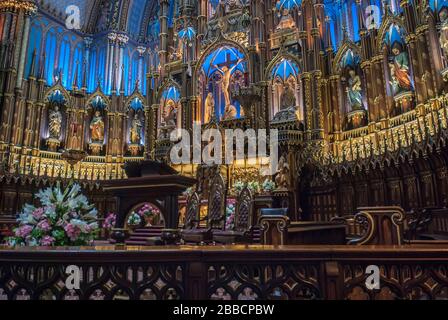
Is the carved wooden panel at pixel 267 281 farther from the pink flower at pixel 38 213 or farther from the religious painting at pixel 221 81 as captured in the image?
the religious painting at pixel 221 81

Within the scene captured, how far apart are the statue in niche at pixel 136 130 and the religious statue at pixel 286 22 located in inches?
428

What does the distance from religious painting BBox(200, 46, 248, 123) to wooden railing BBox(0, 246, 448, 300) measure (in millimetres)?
15568

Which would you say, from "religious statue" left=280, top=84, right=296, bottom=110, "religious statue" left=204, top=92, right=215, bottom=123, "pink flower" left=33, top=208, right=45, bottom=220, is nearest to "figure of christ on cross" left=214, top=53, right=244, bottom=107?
"religious statue" left=204, top=92, right=215, bottom=123

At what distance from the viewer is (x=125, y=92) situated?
73.4ft

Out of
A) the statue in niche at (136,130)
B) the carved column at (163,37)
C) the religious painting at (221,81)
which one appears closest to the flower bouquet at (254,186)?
the religious painting at (221,81)

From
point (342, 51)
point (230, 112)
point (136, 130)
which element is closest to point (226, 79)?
point (230, 112)

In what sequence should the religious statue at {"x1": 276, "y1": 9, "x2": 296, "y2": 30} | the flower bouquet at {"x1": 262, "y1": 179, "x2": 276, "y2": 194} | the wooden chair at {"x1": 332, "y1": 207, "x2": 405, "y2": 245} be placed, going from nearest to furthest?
the wooden chair at {"x1": 332, "y1": 207, "x2": 405, "y2": 245}, the flower bouquet at {"x1": 262, "y1": 179, "x2": 276, "y2": 194}, the religious statue at {"x1": 276, "y1": 9, "x2": 296, "y2": 30}

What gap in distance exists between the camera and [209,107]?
18.7 m

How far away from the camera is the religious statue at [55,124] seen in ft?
62.3

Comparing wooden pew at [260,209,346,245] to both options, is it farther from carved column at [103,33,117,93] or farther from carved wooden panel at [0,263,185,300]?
carved column at [103,33,117,93]

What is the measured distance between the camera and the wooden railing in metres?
2.24

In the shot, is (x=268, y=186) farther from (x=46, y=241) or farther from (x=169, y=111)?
(x=46, y=241)

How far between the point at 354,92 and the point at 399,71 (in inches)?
93.1

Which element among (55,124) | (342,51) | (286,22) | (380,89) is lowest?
(380,89)
